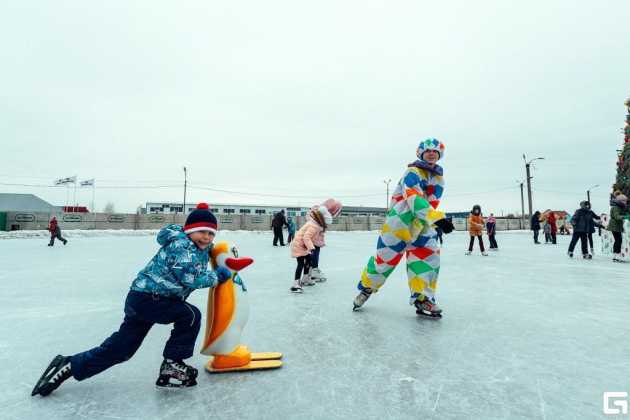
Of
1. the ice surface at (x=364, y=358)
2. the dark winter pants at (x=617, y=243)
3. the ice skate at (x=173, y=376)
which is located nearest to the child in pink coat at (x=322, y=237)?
the ice surface at (x=364, y=358)

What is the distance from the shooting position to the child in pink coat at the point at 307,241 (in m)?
4.16

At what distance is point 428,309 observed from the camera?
2842 mm

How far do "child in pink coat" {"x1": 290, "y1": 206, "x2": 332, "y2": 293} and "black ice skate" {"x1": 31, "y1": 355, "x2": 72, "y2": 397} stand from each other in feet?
8.52

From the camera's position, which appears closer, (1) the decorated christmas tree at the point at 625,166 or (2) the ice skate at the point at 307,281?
(2) the ice skate at the point at 307,281

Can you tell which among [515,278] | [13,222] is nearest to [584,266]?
[515,278]

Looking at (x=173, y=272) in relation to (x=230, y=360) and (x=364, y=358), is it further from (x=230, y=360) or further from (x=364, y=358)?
(x=364, y=358)

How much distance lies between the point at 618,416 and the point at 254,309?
8.49ft

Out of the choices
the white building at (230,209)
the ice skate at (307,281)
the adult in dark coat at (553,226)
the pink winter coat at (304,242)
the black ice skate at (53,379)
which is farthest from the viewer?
the white building at (230,209)

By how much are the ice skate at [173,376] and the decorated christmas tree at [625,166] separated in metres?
15.4

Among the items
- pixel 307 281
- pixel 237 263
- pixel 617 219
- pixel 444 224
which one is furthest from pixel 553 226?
pixel 237 263

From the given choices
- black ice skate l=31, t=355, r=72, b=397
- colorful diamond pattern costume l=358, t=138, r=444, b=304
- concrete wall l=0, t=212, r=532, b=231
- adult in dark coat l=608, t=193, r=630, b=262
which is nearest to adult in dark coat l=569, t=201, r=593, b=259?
adult in dark coat l=608, t=193, r=630, b=262

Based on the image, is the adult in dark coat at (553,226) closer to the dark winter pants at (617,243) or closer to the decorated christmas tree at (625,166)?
the decorated christmas tree at (625,166)

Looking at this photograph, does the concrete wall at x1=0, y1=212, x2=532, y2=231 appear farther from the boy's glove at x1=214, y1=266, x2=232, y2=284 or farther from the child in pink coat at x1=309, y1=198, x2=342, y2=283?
the boy's glove at x1=214, y1=266, x2=232, y2=284

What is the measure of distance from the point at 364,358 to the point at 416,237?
1.21 meters
